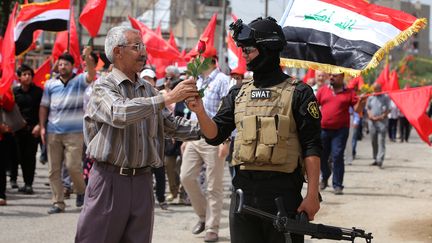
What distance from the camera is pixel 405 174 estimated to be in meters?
17.1

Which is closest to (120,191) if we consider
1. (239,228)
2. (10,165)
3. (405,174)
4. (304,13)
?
(239,228)

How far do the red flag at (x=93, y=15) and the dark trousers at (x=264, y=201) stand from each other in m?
7.63

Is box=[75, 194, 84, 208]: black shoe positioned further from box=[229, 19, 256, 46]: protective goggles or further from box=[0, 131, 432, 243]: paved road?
box=[229, 19, 256, 46]: protective goggles

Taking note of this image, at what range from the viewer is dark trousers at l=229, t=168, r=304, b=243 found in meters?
4.73

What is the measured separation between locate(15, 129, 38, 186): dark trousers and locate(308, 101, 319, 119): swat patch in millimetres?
8689

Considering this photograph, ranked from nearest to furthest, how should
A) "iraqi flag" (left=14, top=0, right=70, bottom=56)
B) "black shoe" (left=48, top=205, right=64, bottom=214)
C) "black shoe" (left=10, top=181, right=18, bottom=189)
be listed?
"black shoe" (left=48, top=205, right=64, bottom=214), "iraqi flag" (left=14, top=0, right=70, bottom=56), "black shoe" (left=10, top=181, right=18, bottom=189)

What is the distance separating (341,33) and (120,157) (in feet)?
7.46

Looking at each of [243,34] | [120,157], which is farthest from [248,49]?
[120,157]

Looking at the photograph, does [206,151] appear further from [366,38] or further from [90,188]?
[90,188]

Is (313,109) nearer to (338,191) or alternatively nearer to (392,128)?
(338,191)

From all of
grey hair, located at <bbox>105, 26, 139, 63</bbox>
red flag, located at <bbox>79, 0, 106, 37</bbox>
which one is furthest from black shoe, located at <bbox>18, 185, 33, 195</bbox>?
grey hair, located at <bbox>105, 26, 139, 63</bbox>

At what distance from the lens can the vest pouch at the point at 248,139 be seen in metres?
4.79

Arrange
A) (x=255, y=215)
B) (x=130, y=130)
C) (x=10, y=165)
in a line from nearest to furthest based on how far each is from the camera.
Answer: (x=255, y=215) < (x=130, y=130) < (x=10, y=165)

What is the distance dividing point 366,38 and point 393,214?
512cm
